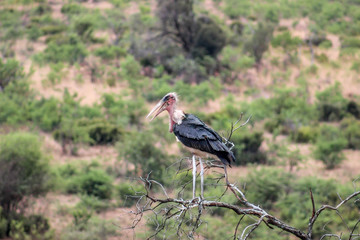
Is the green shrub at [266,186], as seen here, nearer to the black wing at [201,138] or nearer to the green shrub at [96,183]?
the green shrub at [96,183]

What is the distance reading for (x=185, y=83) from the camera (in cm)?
2598

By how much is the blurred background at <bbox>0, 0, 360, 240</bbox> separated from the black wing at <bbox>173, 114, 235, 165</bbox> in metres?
1.88

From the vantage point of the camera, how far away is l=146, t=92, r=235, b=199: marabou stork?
613 cm

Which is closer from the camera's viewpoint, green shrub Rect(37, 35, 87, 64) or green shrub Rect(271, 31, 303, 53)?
green shrub Rect(37, 35, 87, 64)

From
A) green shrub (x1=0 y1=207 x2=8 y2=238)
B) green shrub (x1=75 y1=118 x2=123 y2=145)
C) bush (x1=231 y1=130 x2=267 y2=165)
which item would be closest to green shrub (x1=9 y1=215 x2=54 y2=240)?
green shrub (x1=0 y1=207 x2=8 y2=238)

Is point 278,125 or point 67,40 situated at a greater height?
point 67,40

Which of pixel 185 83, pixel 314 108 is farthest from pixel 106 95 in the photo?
pixel 314 108

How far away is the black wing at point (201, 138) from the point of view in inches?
241

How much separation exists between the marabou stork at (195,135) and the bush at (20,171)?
9625 mm

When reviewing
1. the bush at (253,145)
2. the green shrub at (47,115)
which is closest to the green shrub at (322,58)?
the bush at (253,145)

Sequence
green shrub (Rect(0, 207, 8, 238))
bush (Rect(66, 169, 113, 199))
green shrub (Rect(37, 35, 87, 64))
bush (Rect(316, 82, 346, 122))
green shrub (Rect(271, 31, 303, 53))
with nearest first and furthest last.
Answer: green shrub (Rect(0, 207, 8, 238))
bush (Rect(66, 169, 113, 199))
bush (Rect(316, 82, 346, 122))
green shrub (Rect(37, 35, 87, 64))
green shrub (Rect(271, 31, 303, 53))

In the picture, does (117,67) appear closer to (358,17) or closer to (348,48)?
(348,48)

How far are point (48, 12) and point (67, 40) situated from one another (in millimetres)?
9710

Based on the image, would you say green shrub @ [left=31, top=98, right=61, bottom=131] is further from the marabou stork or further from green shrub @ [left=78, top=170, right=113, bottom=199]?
the marabou stork
